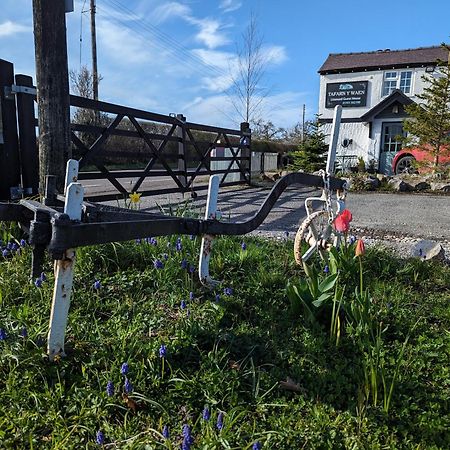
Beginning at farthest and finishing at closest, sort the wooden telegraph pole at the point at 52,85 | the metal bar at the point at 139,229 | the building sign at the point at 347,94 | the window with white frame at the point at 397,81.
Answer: the building sign at the point at 347,94
the window with white frame at the point at 397,81
the wooden telegraph pole at the point at 52,85
the metal bar at the point at 139,229

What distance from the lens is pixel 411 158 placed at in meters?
17.9

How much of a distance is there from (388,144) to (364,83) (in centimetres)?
712

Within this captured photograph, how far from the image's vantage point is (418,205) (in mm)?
8461

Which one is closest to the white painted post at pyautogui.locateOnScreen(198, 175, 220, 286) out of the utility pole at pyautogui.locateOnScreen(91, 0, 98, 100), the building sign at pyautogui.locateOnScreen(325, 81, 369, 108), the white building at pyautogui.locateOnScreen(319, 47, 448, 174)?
the white building at pyautogui.locateOnScreen(319, 47, 448, 174)

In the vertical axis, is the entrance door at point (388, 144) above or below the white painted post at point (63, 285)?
above

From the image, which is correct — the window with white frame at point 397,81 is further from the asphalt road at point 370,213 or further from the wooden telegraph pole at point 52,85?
the wooden telegraph pole at point 52,85

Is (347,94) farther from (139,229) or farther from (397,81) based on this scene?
(139,229)

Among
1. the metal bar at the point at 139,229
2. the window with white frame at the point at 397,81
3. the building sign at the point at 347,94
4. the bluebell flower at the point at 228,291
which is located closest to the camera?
the metal bar at the point at 139,229

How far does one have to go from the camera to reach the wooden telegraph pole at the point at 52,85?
346 cm

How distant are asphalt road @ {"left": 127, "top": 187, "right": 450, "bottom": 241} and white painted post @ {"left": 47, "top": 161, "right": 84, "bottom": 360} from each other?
2.65m

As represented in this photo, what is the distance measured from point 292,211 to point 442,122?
1079 cm

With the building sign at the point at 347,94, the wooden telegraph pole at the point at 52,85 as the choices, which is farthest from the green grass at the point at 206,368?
the building sign at the point at 347,94

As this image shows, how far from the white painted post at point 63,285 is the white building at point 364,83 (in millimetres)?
23235

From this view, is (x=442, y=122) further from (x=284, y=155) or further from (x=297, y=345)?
(x=297, y=345)
